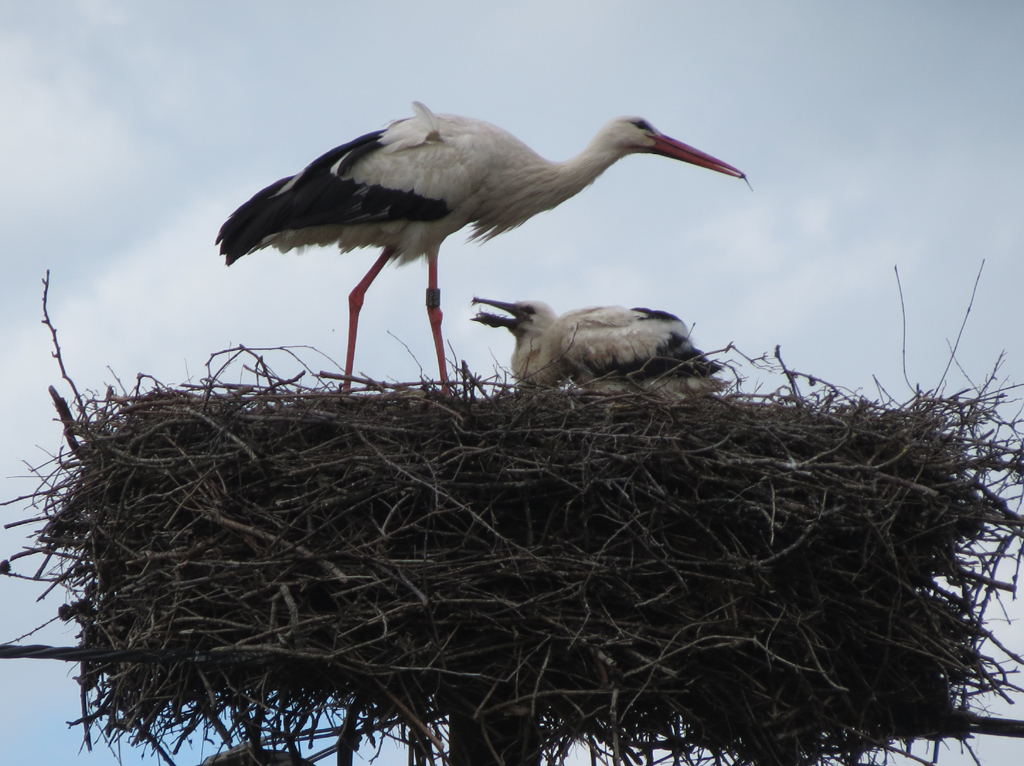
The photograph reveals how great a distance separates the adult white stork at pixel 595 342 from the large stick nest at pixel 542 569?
153 cm

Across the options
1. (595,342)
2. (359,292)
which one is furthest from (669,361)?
(359,292)

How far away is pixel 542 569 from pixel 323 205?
272 cm

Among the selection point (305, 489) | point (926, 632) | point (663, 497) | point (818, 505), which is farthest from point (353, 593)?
point (926, 632)

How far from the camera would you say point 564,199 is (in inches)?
262

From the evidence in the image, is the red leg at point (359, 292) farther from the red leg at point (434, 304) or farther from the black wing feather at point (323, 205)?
the black wing feather at point (323, 205)

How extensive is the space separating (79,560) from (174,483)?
1.55 ft

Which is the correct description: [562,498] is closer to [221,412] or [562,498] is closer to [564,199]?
[221,412]

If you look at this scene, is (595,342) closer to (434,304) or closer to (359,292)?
(434,304)

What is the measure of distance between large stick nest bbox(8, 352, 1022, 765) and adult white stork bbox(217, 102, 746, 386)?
1749 mm

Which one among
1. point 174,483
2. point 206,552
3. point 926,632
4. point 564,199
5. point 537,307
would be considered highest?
point 564,199

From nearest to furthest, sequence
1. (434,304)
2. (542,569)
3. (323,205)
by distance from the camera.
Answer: (542,569), (323,205), (434,304)

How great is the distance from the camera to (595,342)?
6.17 m

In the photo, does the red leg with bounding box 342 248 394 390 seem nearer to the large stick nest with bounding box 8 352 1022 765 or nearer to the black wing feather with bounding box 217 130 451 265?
the black wing feather with bounding box 217 130 451 265

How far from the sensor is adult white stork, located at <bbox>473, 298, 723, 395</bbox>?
6.04 metres
